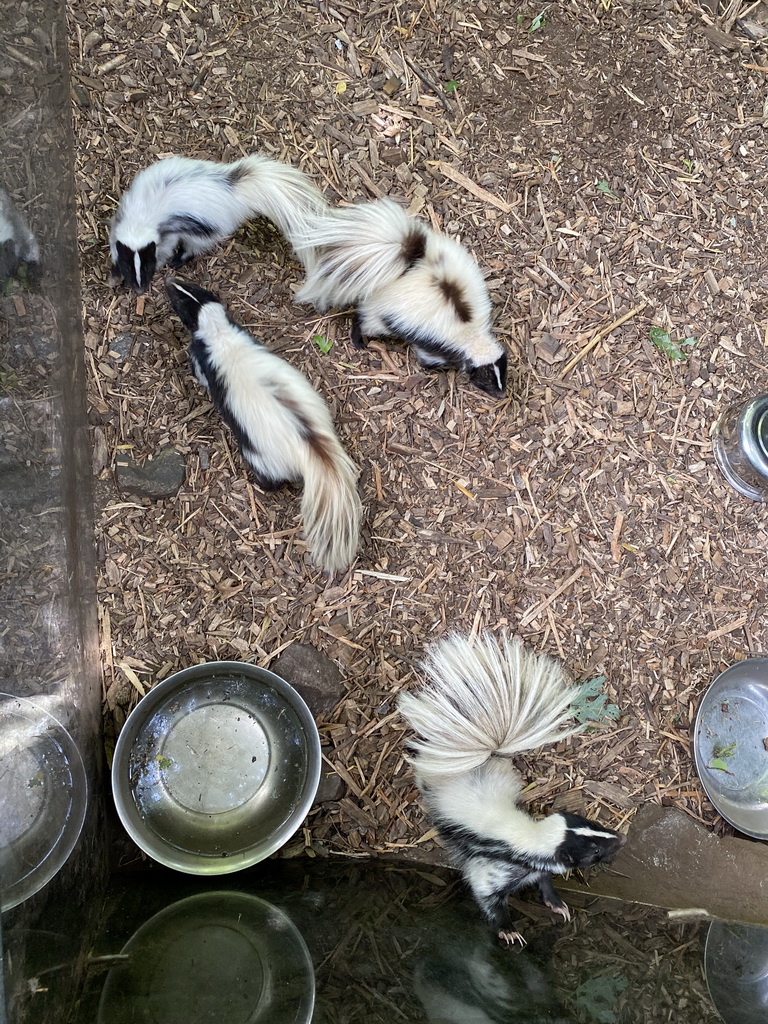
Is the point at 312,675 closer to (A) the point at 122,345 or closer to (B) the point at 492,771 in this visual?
(B) the point at 492,771

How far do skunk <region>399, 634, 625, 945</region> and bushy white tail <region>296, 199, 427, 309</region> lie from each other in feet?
4.86

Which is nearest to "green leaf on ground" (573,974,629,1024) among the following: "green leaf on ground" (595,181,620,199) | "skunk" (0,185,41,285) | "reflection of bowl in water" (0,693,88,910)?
"reflection of bowl in water" (0,693,88,910)

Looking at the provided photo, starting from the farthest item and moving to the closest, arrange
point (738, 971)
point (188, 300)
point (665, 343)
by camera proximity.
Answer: point (665, 343)
point (188, 300)
point (738, 971)

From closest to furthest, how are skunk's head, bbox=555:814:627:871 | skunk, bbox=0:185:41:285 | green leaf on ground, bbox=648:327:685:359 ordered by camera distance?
skunk, bbox=0:185:41:285, skunk's head, bbox=555:814:627:871, green leaf on ground, bbox=648:327:685:359

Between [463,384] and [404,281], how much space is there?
1.71 ft

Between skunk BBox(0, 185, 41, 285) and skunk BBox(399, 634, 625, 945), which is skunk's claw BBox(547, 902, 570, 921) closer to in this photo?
skunk BBox(399, 634, 625, 945)

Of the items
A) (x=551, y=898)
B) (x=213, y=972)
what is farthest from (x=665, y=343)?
(x=213, y=972)

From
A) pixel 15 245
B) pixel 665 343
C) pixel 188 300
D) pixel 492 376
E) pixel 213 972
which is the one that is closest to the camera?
pixel 213 972

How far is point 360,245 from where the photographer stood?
2.87 m

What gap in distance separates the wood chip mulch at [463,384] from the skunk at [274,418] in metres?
0.25

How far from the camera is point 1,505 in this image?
7.55ft

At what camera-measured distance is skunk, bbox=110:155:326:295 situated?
2.87 meters

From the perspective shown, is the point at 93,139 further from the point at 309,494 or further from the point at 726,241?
the point at 726,241

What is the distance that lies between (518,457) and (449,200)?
1188 millimetres
